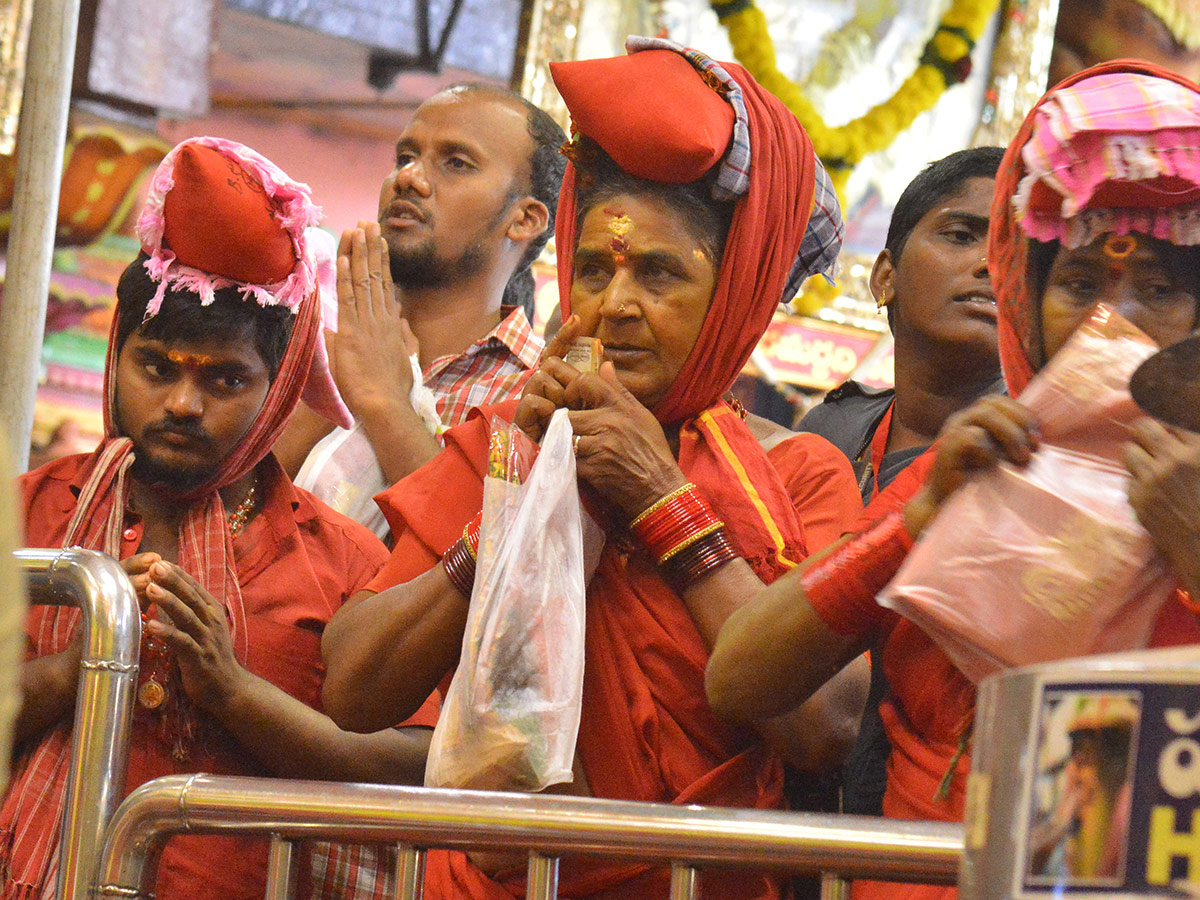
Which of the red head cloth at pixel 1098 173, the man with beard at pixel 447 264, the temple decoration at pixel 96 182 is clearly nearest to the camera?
the red head cloth at pixel 1098 173

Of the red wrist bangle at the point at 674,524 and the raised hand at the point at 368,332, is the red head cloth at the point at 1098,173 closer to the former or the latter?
the red wrist bangle at the point at 674,524

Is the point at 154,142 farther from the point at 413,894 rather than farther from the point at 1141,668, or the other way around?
the point at 1141,668

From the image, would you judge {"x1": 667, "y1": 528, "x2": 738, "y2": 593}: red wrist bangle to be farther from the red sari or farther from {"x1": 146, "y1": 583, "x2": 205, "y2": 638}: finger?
{"x1": 146, "y1": 583, "x2": 205, "y2": 638}: finger

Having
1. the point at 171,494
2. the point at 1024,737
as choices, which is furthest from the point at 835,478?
the point at 1024,737

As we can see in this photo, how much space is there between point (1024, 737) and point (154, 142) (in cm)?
543

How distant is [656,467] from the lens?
1.91 meters

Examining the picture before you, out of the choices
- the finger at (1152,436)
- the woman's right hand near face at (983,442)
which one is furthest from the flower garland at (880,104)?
the finger at (1152,436)

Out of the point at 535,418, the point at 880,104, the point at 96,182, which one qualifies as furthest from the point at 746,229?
the point at 880,104

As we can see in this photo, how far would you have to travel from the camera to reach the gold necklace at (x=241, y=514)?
2461mm

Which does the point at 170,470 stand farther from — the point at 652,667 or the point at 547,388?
the point at 652,667

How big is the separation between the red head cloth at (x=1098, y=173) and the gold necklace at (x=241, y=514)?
1265mm

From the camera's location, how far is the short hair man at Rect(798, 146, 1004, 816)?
274 cm

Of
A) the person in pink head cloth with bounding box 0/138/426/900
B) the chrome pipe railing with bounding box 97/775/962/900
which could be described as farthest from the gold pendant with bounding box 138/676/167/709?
the chrome pipe railing with bounding box 97/775/962/900

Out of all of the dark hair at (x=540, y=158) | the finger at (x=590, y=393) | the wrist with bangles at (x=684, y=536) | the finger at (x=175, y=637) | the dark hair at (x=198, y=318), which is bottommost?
the finger at (x=175, y=637)
